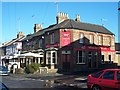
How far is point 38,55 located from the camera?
131ft

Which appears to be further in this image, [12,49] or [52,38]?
[12,49]

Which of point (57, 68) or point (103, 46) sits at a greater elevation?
point (103, 46)

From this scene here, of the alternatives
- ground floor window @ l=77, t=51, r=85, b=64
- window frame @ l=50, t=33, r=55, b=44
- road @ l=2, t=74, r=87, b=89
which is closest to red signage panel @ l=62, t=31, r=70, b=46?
window frame @ l=50, t=33, r=55, b=44

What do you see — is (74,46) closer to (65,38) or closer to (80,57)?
(65,38)

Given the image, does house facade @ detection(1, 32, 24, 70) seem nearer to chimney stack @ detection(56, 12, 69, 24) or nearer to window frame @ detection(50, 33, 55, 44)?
chimney stack @ detection(56, 12, 69, 24)

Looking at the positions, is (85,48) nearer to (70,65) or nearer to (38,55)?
(70,65)

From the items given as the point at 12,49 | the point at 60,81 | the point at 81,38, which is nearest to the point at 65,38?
the point at 81,38

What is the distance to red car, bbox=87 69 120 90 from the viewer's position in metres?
12.0

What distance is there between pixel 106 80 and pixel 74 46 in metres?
25.1

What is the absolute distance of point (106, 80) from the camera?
1249 cm

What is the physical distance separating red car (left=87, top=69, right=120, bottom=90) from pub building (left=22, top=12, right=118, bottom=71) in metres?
22.9

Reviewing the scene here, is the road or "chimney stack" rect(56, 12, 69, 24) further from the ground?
"chimney stack" rect(56, 12, 69, 24)

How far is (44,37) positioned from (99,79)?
29.6 meters

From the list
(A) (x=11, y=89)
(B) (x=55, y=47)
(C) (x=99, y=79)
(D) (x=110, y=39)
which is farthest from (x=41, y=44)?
(C) (x=99, y=79)
